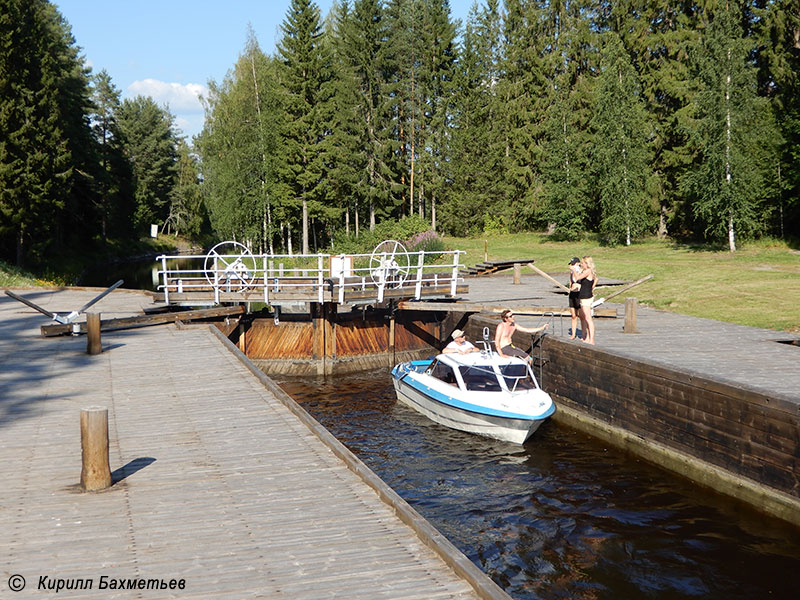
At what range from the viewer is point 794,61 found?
4853cm

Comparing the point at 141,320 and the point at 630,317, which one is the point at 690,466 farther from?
the point at 141,320

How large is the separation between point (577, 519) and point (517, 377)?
16.6 feet

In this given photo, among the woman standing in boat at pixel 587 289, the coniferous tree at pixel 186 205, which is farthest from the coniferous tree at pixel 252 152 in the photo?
the woman standing in boat at pixel 587 289

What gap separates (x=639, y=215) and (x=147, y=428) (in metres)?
45.7

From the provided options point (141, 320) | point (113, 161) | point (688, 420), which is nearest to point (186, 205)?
point (113, 161)

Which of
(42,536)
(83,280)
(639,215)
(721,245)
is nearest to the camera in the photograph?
(42,536)

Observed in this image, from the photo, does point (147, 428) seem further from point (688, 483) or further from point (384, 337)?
point (384, 337)

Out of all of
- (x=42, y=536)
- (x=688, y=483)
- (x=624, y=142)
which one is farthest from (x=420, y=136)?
(x=42, y=536)

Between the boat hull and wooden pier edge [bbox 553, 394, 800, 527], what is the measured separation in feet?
6.39

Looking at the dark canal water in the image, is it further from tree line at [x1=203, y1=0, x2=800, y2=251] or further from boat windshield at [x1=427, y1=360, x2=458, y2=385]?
tree line at [x1=203, y1=0, x2=800, y2=251]

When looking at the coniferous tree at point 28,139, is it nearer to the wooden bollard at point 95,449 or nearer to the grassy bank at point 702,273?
the grassy bank at point 702,273

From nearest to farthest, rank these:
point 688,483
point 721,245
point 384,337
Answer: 1. point 688,483
2. point 384,337
3. point 721,245

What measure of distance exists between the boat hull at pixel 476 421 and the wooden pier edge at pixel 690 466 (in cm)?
195

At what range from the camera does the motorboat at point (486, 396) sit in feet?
55.2
